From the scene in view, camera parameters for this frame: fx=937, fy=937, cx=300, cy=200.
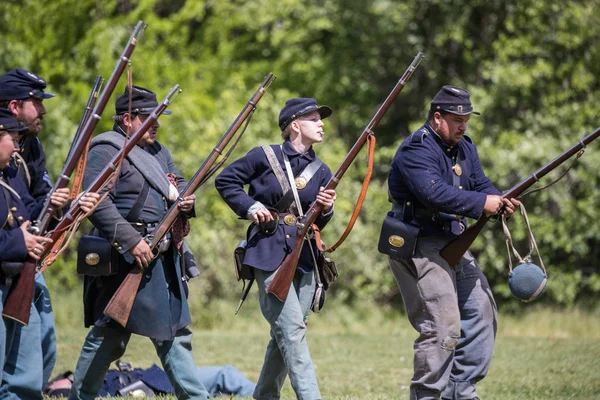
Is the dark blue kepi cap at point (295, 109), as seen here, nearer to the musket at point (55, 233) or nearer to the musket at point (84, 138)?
the musket at point (55, 233)

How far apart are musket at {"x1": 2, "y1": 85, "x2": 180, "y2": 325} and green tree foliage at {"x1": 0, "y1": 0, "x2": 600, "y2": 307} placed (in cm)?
940

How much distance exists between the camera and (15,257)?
221 inches

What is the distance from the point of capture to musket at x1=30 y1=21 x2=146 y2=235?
19.4ft

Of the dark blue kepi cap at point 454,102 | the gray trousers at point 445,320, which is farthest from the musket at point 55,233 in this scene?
the gray trousers at point 445,320

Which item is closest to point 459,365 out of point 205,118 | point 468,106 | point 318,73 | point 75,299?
point 468,106

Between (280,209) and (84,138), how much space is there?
5.31 feet

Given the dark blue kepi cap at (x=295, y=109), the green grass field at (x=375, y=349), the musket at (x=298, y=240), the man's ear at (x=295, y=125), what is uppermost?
the dark blue kepi cap at (x=295, y=109)

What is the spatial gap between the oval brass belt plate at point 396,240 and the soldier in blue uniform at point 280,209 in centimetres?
51

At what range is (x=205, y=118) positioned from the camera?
727 inches

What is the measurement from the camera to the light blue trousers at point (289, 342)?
21.4 ft

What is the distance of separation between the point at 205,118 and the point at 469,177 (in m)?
11.8

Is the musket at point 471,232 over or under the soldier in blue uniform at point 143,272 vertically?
over

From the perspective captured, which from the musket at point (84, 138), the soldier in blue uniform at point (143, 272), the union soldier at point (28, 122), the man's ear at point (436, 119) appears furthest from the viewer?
the man's ear at point (436, 119)

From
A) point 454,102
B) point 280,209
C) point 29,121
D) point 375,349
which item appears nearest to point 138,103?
point 29,121
